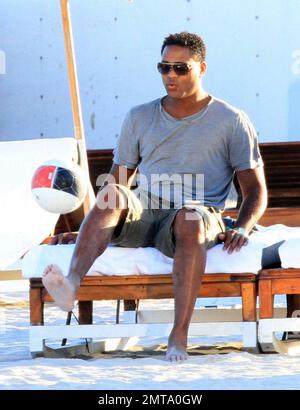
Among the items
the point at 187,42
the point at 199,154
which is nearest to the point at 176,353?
the point at 199,154

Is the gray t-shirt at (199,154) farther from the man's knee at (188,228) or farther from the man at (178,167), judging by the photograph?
the man's knee at (188,228)

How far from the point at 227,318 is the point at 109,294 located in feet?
1.95

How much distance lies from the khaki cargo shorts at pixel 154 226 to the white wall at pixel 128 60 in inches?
139

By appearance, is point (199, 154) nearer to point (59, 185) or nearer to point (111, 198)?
point (111, 198)

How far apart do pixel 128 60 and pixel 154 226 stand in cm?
375

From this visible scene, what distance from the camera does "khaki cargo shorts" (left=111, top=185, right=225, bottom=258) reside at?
420cm

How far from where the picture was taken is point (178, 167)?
4.44m

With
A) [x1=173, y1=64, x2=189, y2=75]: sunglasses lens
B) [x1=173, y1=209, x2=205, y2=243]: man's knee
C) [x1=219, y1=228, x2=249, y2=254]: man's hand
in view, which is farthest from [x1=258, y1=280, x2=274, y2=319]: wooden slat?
[x1=173, y1=64, x2=189, y2=75]: sunglasses lens

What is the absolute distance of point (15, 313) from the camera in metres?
6.38

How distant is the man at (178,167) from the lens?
4180 mm

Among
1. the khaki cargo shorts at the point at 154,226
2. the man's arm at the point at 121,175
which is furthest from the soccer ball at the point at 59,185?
the khaki cargo shorts at the point at 154,226

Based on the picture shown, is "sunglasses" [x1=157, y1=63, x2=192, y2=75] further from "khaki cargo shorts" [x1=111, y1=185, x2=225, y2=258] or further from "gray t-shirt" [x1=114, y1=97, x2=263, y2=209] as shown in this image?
"khaki cargo shorts" [x1=111, y1=185, x2=225, y2=258]

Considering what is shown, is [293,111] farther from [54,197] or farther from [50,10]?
[54,197]

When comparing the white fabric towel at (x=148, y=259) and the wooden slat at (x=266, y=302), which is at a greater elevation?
the white fabric towel at (x=148, y=259)
